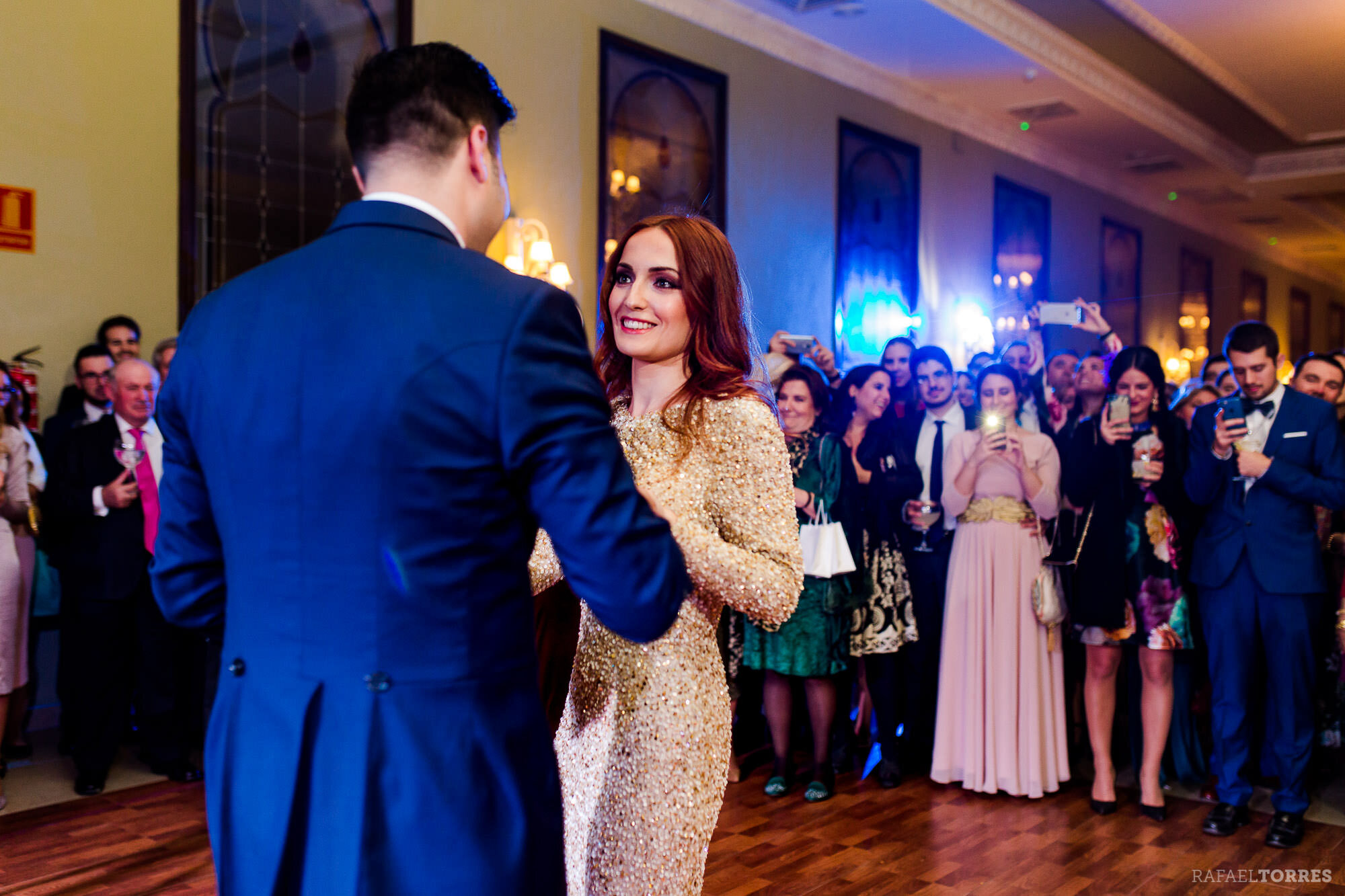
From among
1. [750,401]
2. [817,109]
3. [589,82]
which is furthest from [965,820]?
[817,109]

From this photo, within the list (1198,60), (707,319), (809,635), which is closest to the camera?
(707,319)

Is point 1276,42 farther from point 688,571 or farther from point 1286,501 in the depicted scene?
point 688,571

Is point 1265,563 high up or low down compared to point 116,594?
up

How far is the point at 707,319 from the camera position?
1852mm

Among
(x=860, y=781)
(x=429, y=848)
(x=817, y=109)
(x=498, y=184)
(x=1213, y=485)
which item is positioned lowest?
(x=860, y=781)

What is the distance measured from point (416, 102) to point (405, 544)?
1.58ft

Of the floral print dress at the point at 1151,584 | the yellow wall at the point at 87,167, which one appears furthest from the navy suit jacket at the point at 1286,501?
the yellow wall at the point at 87,167

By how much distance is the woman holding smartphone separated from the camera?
13.2 feet

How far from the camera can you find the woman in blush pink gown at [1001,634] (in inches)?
168

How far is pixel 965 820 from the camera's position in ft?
13.1

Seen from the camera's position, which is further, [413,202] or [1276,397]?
[1276,397]

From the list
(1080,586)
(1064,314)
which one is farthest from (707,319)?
(1064,314)

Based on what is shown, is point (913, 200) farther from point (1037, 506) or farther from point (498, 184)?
point (498, 184)

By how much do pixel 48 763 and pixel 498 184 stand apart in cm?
437
